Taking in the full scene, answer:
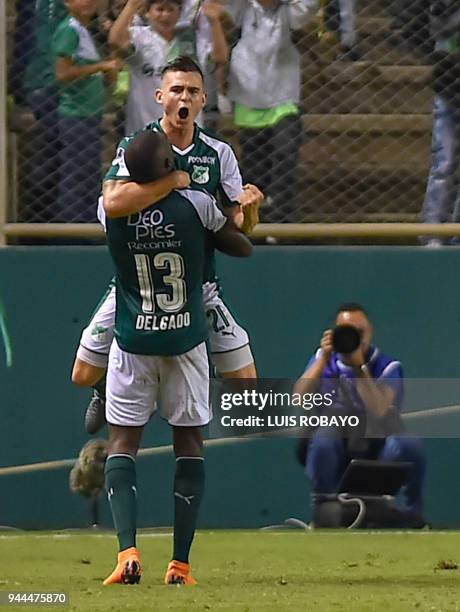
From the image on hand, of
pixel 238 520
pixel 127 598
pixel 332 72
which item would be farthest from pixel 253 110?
pixel 127 598

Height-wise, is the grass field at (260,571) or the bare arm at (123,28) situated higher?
the bare arm at (123,28)

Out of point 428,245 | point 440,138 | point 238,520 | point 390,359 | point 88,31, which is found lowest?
point 238,520

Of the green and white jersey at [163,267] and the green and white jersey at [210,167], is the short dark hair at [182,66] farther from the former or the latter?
the green and white jersey at [163,267]

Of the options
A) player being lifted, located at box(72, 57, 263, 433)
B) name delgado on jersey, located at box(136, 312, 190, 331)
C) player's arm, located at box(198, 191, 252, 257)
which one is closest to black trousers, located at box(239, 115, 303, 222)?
player being lifted, located at box(72, 57, 263, 433)

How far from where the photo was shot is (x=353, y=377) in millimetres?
8867

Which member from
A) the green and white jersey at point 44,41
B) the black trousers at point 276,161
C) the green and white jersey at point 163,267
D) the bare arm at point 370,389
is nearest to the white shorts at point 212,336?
the green and white jersey at point 163,267

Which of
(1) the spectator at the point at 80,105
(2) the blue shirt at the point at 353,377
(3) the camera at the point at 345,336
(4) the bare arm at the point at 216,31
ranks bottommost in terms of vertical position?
(2) the blue shirt at the point at 353,377

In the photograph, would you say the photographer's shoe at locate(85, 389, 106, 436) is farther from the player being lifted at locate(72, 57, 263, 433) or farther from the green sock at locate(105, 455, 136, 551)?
the green sock at locate(105, 455, 136, 551)

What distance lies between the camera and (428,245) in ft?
29.2

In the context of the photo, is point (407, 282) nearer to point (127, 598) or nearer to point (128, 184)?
point (128, 184)

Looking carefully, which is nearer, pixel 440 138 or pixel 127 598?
pixel 127 598

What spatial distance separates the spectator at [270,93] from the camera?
8.75 meters

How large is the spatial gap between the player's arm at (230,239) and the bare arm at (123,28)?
8.60 ft

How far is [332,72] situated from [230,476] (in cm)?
233
